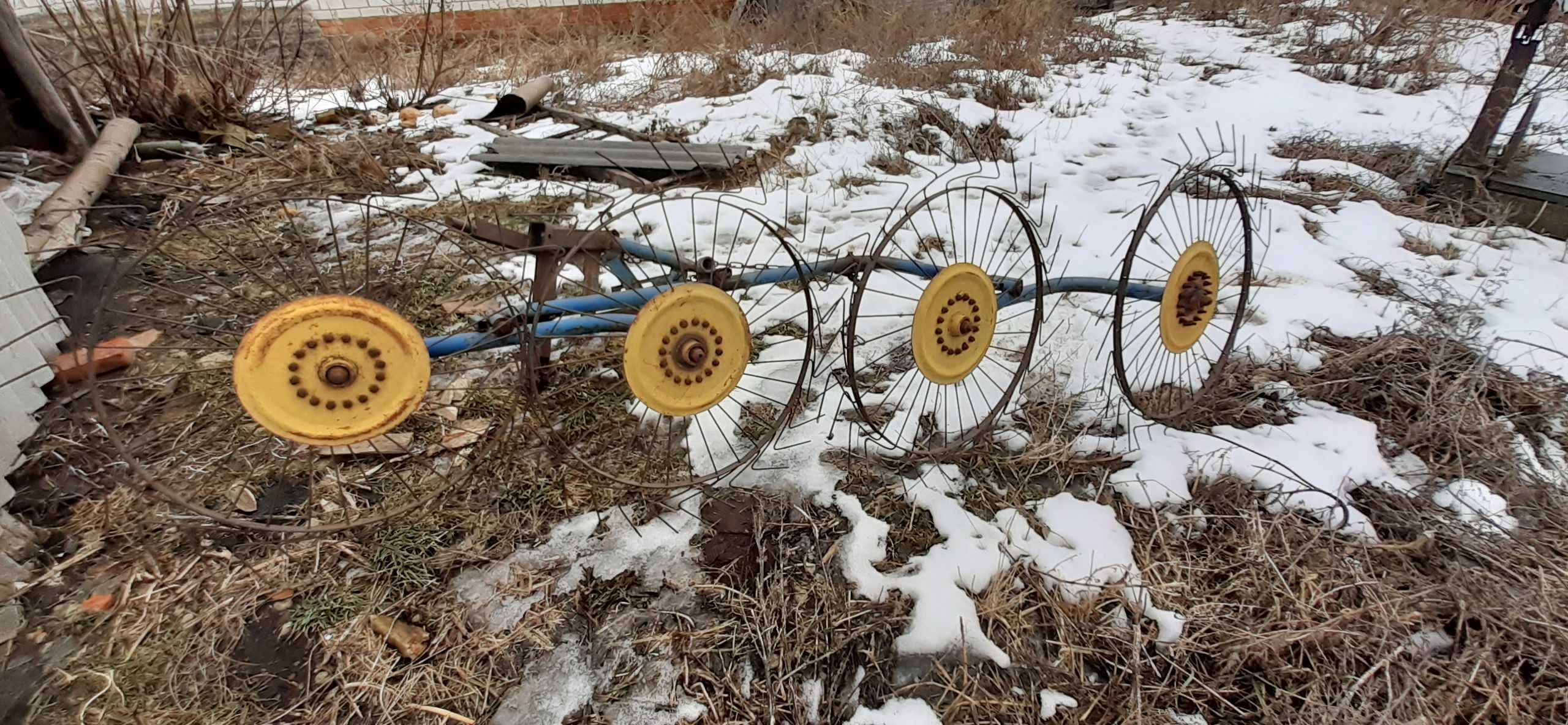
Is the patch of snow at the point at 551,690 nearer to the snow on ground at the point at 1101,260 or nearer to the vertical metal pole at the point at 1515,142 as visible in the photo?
the snow on ground at the point at 1101,260

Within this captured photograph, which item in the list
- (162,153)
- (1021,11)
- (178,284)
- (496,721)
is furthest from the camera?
(1021,11)

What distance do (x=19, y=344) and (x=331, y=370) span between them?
1.55 metres

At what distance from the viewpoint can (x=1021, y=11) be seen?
A: 671 cm

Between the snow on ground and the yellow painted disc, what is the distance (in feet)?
1.44

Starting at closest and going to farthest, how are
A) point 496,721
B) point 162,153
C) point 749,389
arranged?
point 496,721
point 749,389
point 162,153

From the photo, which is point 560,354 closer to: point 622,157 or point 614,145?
point 622,157

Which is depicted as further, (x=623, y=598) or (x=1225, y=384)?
(x=1225, y=384)

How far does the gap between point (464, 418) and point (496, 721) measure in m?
1.18

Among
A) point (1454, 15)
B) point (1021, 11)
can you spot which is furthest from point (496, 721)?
point (1454, 15)

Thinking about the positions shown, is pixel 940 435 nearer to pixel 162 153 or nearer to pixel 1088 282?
pixel 1088 282

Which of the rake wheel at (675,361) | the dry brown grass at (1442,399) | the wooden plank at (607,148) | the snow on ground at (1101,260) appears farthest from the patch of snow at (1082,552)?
the wooden plank at (607,148)

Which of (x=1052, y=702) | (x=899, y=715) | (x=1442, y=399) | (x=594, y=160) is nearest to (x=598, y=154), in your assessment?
(x=594, y=160)

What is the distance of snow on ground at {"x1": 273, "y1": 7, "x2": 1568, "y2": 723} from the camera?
6.36 ft

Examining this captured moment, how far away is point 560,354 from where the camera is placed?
9.20 ft
